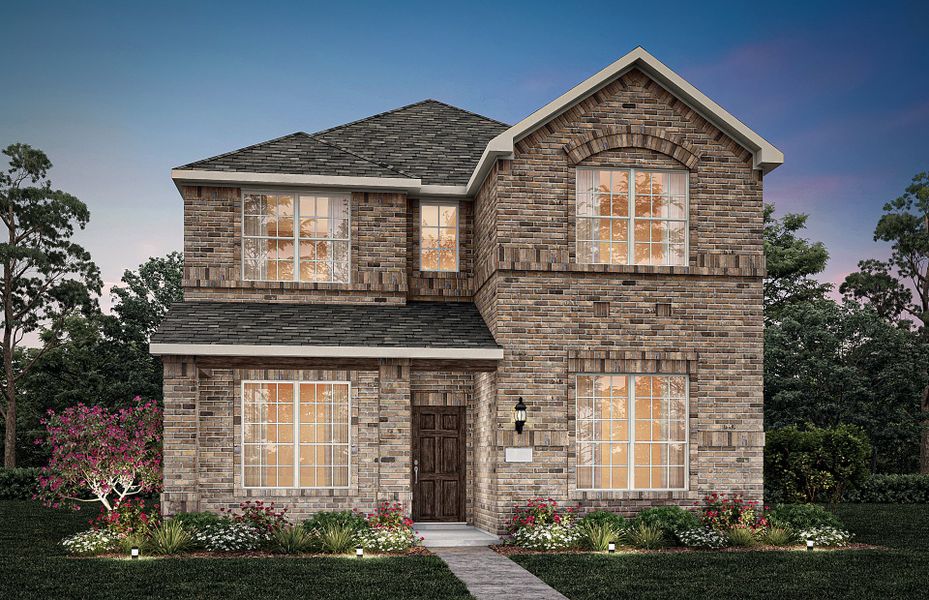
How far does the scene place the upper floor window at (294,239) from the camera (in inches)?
694

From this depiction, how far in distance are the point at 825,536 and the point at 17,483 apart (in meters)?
23.7

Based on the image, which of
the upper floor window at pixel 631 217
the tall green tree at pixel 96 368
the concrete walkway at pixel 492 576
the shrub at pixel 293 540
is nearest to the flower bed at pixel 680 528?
the concrete walkway at pixel 492 576

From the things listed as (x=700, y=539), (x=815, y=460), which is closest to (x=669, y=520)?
(x=700, y=539)

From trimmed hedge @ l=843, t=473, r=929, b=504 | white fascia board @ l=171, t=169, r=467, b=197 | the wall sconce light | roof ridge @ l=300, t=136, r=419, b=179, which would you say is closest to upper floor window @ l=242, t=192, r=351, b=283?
white fascia board @ l=171, t=169, r=467, b=197

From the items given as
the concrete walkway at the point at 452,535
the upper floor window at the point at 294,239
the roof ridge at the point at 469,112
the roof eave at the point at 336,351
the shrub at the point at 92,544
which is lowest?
the concrete walkway at the point at 452,535

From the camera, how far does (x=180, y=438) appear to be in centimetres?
1513

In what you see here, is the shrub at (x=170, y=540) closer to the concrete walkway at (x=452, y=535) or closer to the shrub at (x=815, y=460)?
the concrete walkway at (x=452, y=535)

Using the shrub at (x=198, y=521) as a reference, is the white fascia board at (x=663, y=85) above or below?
above

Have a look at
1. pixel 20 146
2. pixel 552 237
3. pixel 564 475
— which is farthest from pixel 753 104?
pixel 20 146

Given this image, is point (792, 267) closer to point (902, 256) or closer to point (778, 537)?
point (902, 256)

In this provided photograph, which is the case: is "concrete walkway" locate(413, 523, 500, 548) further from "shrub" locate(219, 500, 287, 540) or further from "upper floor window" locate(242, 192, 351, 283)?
"upper floor window" locate(242, 192, 351, 283)

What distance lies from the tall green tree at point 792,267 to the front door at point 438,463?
21.1 meters

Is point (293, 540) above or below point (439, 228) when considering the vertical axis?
below

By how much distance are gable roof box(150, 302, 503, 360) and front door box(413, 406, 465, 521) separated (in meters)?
1.88
